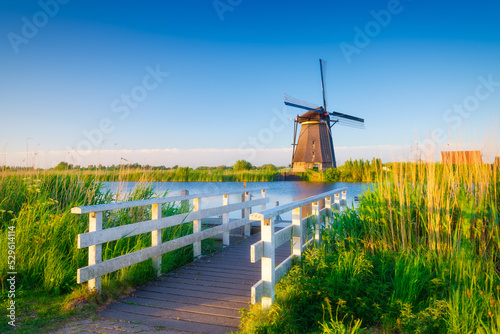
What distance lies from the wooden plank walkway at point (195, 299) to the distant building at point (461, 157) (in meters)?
3.19

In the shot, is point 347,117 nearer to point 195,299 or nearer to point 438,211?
point 438,211

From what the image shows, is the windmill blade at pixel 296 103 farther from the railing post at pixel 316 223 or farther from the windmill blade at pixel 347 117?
the railing post at pixel 316 223

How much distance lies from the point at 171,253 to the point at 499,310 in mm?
3982

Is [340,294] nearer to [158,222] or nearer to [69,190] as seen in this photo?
[158,222]

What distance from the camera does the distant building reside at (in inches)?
170

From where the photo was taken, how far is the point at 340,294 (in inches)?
119

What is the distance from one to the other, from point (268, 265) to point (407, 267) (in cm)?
142

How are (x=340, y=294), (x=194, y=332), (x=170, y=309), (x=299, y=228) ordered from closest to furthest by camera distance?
(x=194, y=332) → (x=340, y=294) → (x=170, y=309) → (x=299, y=228)

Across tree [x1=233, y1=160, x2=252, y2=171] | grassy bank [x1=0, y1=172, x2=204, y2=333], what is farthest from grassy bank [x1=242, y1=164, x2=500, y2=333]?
tree [x1=233, y1=160, x2=252, y2=171]

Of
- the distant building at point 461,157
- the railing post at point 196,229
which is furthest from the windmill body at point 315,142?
the railing post at point 196,229

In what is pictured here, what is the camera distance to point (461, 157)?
4484 mm

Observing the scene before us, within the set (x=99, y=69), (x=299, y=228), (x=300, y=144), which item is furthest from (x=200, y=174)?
(x=299, y=228)

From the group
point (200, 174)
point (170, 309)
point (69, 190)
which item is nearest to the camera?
point (170, 309)

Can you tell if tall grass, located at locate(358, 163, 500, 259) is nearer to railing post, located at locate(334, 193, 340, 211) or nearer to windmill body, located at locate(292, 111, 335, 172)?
railing post, located at locate(334, 193, 340, 211)
